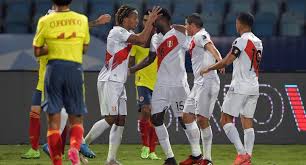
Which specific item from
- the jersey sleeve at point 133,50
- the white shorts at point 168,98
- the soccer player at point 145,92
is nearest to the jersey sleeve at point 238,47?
the white shorts at point 168,98

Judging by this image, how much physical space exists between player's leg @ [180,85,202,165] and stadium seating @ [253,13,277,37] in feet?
27.6

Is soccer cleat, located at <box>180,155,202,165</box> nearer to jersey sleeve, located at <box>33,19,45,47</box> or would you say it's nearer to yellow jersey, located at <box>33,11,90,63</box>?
yellow jersey, located at <box>33,11,90,63</box>

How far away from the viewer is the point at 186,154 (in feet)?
43.3

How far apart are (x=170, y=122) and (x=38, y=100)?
9.71 feet

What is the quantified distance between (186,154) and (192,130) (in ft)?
6.47

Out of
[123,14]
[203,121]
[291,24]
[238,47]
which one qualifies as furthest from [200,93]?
[291,24]

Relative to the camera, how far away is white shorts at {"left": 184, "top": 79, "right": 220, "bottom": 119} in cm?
1142

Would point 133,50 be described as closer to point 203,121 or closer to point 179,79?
point 179,79

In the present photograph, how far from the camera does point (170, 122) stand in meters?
14.8

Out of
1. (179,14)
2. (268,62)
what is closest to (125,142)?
(268,62)

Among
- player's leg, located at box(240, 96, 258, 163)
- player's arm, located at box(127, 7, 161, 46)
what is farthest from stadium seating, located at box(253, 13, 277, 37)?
player's arm, located at box(127, 7, 161, 46)

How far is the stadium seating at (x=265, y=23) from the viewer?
64.3ft

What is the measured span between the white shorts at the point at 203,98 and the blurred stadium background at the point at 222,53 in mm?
3198

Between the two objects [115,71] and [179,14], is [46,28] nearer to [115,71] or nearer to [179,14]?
[115,71]
